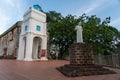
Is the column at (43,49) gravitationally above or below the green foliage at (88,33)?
below

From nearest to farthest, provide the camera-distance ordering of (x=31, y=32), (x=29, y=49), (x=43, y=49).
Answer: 1. (x=29, y=49)
2. (x=31, y=32)
3. (x=43, y=49)

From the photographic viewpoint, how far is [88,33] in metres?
23.4

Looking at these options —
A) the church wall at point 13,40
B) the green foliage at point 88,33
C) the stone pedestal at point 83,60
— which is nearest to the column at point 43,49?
the green foliage at point 88,33

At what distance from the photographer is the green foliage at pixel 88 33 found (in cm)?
2455

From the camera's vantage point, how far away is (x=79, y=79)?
249 inches

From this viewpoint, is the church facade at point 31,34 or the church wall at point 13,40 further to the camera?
the church wall at point 13,40

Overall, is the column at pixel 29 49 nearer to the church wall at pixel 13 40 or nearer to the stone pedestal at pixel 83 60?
the church wall at pixel 13 40

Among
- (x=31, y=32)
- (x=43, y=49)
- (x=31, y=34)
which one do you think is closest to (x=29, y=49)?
(x=31, y=34)

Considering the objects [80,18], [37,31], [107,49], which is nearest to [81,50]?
[37,31]

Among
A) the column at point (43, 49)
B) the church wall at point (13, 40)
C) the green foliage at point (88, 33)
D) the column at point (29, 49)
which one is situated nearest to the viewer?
the column at point (29, 49)

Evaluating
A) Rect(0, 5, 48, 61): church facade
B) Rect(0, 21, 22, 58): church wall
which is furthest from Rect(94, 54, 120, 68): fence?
Rect(0, 21, 22, 58): church wall

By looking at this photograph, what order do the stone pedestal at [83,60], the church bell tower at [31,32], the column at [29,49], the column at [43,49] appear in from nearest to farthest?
the stone pedestal at [83,60], the column at [29,49], the church bell tower at [31,32], the column at [43,49]

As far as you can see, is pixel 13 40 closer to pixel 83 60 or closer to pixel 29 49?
pixel 29 49

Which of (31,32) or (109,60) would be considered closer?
(109,60)
